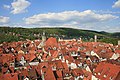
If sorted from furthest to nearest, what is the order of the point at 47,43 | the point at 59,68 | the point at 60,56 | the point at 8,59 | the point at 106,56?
the point at 47,43
the point at 106,56
the point at 60,56
the point at 8,59
the point at 59,68

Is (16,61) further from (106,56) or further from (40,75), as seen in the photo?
(106,56)

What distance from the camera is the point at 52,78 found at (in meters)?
56.3

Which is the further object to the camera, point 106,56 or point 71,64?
point 106,56

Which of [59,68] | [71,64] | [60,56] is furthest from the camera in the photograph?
[60,56]

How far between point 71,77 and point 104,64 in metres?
9.60

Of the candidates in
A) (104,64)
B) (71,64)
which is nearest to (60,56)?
(71,64)

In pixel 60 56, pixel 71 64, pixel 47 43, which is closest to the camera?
pixel 71 64

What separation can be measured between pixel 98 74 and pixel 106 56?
3655 centimetres

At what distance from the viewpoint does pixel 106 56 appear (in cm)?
9394

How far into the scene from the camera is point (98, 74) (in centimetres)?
5856

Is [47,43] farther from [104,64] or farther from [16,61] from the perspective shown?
[104,64]

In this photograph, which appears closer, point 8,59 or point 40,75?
point 40,75

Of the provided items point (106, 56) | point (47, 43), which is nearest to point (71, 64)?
point (106, 56)

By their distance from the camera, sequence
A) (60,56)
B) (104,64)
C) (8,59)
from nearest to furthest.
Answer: (104,64) < (8,59) < (60,56)
